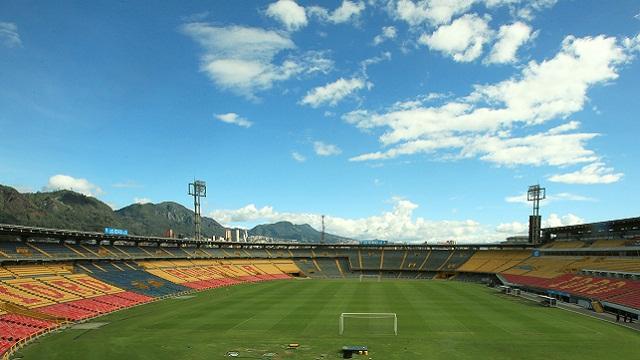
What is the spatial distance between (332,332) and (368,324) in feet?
18.3

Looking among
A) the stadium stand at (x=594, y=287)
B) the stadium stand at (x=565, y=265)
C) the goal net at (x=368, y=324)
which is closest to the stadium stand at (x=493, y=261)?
the stadium stand at (x=565, y=265)

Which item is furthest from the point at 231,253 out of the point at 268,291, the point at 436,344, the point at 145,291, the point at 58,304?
the point at 436,344

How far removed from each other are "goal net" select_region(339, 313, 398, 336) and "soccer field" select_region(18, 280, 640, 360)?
12 centimetres

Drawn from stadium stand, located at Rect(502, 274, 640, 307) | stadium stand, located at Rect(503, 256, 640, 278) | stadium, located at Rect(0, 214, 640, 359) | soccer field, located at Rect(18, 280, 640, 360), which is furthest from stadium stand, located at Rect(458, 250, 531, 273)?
soccer field, located at Rect(18, 280, 640, 360)

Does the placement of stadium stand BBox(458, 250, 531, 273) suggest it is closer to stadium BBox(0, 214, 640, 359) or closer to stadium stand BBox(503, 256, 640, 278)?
stadium BBox(0, 214, 640, 359)

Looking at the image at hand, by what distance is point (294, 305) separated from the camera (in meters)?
62.3

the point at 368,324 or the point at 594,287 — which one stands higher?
the point at 594,287

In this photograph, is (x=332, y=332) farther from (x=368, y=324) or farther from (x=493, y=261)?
(x=493, y=261)

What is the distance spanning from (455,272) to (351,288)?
40.2 meters

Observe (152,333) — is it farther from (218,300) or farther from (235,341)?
(218,300)

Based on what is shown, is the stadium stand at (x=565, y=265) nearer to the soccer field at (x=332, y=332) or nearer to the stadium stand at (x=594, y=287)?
the stadium stand at (x=594, y=287)

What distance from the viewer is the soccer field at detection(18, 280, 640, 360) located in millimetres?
35438

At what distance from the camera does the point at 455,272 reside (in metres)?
113

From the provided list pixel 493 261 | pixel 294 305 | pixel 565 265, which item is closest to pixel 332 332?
pixel 294 305
